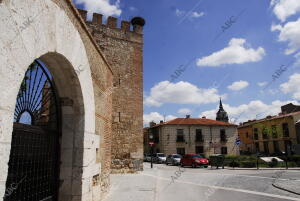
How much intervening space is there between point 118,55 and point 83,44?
9.44 m

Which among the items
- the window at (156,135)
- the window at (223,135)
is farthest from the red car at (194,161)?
the window at (223,135)

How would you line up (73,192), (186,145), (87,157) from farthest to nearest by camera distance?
(186,145) → (87,157) → (73,192)

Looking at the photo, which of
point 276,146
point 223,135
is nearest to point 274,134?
point 276,146

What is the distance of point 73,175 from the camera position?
375 cm

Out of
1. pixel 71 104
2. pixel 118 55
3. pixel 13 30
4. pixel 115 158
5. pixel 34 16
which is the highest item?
pixel 118 55

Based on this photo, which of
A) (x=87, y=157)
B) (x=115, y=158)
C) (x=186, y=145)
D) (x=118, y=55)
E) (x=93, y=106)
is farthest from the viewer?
(x=186, y=145)

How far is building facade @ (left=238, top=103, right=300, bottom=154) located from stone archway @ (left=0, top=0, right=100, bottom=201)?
102 ft

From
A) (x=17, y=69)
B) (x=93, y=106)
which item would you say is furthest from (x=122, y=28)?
(x=17, y=69)

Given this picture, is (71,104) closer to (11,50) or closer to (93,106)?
(93,106)

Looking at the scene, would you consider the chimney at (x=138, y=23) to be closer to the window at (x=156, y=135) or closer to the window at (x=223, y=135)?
the window at (x=156, y=135)

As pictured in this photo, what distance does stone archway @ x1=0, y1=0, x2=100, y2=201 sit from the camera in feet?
6.51

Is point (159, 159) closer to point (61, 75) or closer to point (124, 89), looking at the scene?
point (124, 89)

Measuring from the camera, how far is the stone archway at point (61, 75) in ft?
6.51

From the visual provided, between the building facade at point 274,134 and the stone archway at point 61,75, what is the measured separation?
3100 cm
